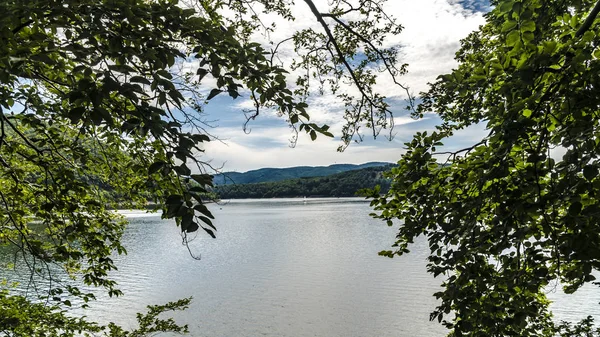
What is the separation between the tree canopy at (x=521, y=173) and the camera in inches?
90.2

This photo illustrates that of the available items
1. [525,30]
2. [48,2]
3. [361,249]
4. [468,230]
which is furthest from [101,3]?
[361,249]

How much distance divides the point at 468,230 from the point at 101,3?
282 cm

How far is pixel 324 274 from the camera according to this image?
78.3 ft

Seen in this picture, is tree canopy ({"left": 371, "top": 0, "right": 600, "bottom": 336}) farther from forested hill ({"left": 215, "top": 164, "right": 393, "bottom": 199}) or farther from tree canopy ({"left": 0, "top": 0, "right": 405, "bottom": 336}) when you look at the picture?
forested hill ({"left": 215, "top": 164, "right": 393, "bottom": 199})

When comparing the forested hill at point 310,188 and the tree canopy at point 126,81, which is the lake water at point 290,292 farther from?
the forested hill at point 310,188

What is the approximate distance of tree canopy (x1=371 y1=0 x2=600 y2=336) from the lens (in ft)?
7.52

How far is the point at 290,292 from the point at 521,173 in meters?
18.4

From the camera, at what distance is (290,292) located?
65.2ft

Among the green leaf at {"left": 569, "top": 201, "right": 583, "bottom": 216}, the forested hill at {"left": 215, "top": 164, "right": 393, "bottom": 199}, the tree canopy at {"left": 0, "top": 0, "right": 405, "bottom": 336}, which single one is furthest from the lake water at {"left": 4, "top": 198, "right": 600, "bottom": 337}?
the forested hill at {"left": 215, "top": 164, "right": 393, "bottom": 199}

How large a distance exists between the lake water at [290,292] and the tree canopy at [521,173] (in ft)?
40.1

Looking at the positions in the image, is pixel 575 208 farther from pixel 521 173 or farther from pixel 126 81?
pixel 126 81

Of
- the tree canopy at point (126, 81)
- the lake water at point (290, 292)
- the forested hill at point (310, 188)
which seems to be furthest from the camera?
the forested hill at point (310, 188)

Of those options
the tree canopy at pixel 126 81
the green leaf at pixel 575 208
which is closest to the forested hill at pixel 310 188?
the tree canopy at pixel 126 81

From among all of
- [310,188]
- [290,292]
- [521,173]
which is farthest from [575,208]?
[310,188]
